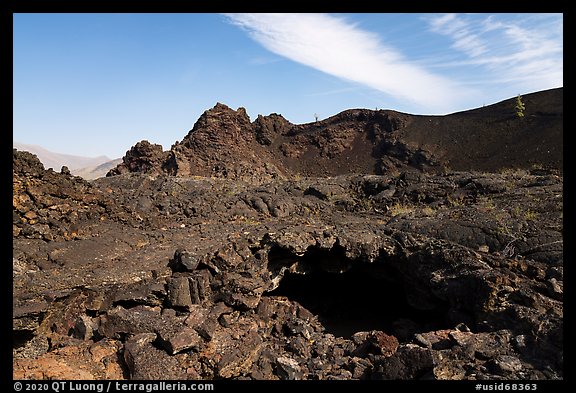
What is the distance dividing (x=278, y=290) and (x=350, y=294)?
245 centimetres

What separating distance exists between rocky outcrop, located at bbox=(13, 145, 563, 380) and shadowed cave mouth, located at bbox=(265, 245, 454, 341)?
45 mm

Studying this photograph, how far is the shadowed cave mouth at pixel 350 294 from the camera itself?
8442mm

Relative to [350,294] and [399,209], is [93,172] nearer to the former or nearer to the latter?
[399,209]

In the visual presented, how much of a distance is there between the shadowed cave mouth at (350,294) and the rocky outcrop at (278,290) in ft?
0.15

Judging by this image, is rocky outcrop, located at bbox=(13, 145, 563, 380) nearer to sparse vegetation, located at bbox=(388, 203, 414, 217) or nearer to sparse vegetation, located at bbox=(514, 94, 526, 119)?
sparse vegetation, located at bbox=(388, 203, 414, 217)

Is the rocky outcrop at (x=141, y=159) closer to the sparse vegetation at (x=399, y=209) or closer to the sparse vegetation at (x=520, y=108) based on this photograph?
the sparse vegetation at (x=399, y=209)

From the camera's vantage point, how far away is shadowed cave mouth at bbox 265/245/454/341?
27.7 feet

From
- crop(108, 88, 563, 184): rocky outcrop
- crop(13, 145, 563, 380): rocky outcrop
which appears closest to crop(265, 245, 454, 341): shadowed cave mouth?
crop(13, 145, 563, 380): rocky outcrop

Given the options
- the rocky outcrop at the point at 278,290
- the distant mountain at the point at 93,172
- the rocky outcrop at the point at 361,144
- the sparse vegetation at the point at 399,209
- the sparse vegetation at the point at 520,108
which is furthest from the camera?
the distant mountain at the point at 93,172

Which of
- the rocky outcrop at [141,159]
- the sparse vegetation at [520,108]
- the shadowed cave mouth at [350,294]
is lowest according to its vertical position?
the shadowed cave mouth at [350,294]

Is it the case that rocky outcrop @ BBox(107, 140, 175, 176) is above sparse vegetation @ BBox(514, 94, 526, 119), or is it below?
below

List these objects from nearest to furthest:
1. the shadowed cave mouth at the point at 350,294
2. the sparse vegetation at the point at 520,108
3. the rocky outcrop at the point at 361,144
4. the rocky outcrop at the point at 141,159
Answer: the shadowed cave mouth at the point at 350,294 < the rocky outcrop at the point at 361,144 < the rocky outcrop at the point at 141,159 < the sparse vegetation at the point at 520,108

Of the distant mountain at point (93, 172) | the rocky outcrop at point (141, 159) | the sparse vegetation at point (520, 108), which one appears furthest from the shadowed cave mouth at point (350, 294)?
the distant mountain at point (93, 172)
